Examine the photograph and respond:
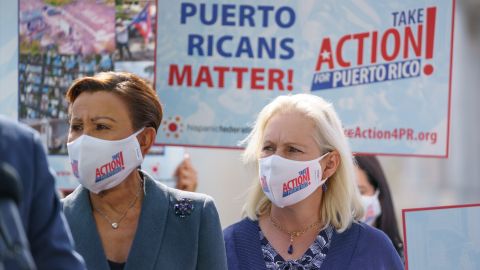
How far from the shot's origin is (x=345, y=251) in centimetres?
402

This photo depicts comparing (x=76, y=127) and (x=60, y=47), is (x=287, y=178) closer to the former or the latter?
(x=76, y=127)

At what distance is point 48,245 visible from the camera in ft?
7.98

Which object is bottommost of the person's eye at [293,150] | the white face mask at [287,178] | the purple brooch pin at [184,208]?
the purple brooch pin at [184,208]

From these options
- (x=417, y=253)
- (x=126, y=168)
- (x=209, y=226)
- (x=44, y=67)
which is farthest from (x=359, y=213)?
(x=44, y=67)

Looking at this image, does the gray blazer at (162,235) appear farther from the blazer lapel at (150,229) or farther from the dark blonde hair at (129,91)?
the dark blonde hair at (129,91)

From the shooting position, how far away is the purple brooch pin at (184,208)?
373cm

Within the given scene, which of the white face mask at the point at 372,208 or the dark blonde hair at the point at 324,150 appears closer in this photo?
the dark blonde hair at the point at 324,150

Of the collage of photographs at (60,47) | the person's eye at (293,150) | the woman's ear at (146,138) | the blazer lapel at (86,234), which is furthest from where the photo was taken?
the collage of photographs at (60,47)

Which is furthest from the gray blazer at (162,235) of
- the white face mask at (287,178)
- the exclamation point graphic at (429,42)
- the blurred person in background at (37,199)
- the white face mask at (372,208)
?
the white face mask at (372,208)

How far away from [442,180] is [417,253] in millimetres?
12283

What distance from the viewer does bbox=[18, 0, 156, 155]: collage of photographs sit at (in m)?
5.00

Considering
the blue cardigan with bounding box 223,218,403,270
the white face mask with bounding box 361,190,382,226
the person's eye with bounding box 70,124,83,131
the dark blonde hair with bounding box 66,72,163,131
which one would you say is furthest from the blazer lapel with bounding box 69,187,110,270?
the white face mask with bounding box 361,190,382,226

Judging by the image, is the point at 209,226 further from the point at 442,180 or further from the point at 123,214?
the point at 442,180

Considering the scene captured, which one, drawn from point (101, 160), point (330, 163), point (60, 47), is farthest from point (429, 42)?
point (101, 160)
